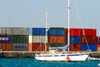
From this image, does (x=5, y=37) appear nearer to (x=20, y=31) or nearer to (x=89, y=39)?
(x=20, y=31)

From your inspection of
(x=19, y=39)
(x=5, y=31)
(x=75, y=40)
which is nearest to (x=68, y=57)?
(x=75, y=40)

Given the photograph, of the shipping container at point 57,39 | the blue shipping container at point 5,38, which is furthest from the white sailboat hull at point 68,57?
the blue shipping container at point 5,38

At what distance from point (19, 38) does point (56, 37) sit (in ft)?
29.9

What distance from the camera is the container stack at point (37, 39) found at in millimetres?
86312

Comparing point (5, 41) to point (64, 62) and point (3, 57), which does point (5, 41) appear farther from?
point (64, 62)

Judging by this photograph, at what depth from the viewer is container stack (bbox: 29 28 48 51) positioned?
8631cm

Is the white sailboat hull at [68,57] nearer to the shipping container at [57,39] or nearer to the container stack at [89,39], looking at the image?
the shipping container at [57,39]

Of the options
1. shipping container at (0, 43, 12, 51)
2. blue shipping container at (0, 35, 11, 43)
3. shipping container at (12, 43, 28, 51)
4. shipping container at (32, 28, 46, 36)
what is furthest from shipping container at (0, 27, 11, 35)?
shipping container at (32, 28, 46, 36)

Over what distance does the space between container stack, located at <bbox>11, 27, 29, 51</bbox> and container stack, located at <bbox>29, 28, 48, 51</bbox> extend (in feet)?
4.20

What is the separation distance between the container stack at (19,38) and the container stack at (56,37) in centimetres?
594

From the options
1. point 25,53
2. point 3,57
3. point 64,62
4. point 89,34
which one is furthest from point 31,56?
point 64,62

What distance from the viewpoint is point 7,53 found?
86.1 meters

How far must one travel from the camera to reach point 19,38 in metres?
86.4

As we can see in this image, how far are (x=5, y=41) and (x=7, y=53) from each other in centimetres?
298
